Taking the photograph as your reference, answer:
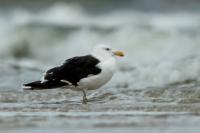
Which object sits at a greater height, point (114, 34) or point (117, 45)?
point (114, 34)

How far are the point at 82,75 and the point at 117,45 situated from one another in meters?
9.33

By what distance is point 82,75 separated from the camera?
11.4 m

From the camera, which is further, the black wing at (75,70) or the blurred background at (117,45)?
the blurred background at (117,45)

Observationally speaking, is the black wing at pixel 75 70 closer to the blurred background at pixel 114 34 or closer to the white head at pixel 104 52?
the white head at pixel 104 52

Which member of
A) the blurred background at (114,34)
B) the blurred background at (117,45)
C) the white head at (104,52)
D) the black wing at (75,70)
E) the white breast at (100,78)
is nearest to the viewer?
the white breast at (100,78)

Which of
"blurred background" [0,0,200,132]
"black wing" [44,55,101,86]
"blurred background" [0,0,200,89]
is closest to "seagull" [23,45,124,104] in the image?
"black wing" [44,55,101,86]

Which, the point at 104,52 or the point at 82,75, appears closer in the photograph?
the point at 82,75

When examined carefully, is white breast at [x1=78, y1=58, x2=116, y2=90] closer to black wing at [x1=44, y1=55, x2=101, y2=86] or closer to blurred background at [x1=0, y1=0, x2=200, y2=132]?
black wing at [x1=44, y1=55, x2=101, y2=86]

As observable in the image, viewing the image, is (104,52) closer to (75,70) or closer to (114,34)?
(75,70)

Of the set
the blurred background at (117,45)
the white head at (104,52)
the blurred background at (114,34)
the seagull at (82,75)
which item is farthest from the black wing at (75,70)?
the blurred background at (114,34)

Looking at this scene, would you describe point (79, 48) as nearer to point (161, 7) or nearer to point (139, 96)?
point (161, 7)

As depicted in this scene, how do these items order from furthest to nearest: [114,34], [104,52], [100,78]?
[114,34] < [104,52] < [100,78]

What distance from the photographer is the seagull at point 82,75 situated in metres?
11.3

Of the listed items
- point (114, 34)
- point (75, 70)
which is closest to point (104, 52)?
point (75, 70)
